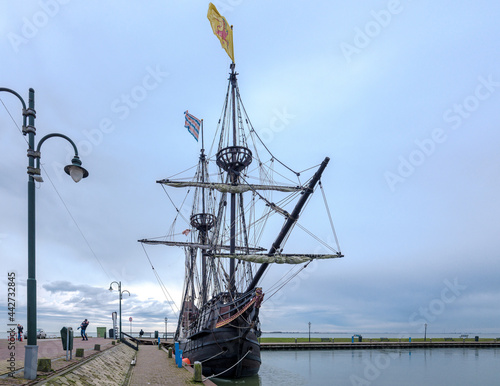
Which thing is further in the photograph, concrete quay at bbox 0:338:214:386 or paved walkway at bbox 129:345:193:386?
paved walkway at bbox 129:345:193:386

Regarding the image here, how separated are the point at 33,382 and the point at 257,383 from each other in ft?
63.6

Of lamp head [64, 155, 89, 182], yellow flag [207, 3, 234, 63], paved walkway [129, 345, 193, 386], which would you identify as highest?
yellow flag [207, 3, 234, 63]

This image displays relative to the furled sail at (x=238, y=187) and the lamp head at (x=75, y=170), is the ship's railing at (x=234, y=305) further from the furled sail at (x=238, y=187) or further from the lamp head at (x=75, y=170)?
the lamp head at (x=75, y=170)

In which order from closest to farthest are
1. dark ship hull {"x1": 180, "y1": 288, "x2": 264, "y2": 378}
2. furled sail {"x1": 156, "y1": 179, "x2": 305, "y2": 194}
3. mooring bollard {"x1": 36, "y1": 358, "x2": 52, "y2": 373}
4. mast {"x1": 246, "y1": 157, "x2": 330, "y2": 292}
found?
mooring bollard {"x1": 36, "y1": 358, "x2": 52, "y2": 373} → mast {"x1": 246, "y1": 157, "x2": 330, "y2": 292} → dark ship hull {"x1": 180, "y1": 288, "x2": 264, "y2": 378} → furled sail {"x1": 156, "y1": 179, "x2": 305, "y2": 194}

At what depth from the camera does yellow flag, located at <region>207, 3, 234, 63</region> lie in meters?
27.1

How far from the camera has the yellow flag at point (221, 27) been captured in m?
27.1

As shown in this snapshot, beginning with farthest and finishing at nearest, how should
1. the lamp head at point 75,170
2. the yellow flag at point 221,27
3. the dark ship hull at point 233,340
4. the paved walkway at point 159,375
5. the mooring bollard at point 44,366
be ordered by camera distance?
A: the yellow flag at point 221,27 < the dark ship hull at point 233,340 < the paved walkway at point 159,375 < the mooring bollard at point 44,366 < the lamp head at point 75,170

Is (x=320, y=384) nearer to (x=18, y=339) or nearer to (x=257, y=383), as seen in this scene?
(x=257, y=383)

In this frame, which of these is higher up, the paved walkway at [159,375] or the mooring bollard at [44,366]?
the mooring bollard at [44,366]

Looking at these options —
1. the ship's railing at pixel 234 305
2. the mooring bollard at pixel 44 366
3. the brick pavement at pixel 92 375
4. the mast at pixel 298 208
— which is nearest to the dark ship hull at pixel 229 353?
the ship's railing at pixel 234 305

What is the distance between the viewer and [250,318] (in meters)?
25.0

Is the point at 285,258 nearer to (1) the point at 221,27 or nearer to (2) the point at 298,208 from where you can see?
(2) the point at 298,208

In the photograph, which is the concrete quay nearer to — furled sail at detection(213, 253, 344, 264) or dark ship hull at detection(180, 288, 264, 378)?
dark ship hull at detection(180, 288, 264, 378)

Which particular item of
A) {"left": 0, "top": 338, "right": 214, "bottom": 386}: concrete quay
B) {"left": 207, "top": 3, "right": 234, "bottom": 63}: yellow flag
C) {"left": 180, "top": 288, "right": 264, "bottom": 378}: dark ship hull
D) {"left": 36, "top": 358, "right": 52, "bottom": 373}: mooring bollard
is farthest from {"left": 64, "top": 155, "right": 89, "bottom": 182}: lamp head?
{"left": 207, "top": 3, "right": 234, "bottom": 63}: yellow flag
